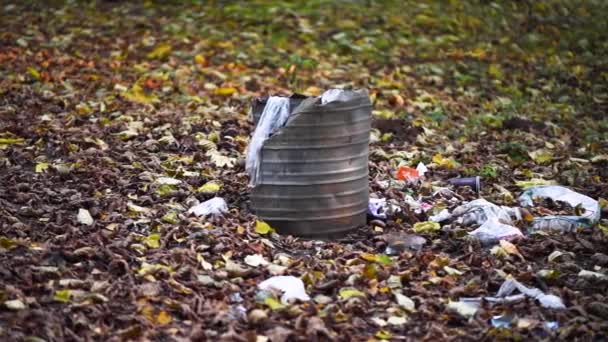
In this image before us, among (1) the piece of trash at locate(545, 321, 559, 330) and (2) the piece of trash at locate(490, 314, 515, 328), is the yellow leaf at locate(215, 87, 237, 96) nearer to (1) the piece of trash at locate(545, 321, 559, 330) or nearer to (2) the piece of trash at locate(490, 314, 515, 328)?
(2) the piece of trash at locate(490, 314, 515, 328)

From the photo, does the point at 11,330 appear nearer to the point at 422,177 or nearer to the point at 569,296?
the point at 569,296

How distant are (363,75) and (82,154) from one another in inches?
163

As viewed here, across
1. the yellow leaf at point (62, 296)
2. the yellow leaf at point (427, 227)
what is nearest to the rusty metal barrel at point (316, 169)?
the yellow leaf at point (427, 227)

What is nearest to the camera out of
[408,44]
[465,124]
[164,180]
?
[164,180]

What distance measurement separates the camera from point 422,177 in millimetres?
7004

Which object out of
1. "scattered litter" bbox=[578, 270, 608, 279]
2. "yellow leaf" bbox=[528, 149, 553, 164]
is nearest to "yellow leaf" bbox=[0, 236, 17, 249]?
"scattered litter" bbox=[578, 270, 608, 279]

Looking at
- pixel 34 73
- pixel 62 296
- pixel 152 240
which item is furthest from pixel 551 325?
pixel 34 73

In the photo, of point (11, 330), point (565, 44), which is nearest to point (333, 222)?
point (11, 330)

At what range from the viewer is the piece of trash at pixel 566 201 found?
230 inches

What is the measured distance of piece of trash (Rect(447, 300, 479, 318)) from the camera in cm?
464

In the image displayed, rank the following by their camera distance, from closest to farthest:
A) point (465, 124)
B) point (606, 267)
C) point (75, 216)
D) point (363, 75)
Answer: point (606, 267) < point (75, 216) < point (465, 124) < point (363, 75)

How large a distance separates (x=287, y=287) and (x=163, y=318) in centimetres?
68

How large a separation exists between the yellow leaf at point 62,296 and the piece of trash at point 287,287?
3.08ft

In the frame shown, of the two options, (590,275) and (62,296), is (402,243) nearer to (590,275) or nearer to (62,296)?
(590,275)
